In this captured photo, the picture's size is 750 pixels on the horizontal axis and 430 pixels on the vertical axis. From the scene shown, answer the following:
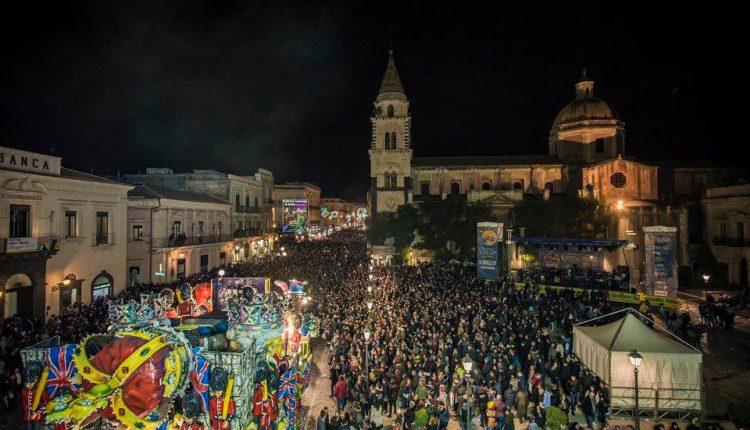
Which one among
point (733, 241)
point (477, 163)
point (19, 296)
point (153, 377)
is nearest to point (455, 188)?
point (477, 163)

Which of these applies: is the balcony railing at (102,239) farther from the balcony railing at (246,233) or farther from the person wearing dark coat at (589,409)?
the person wearing dark coat at (589,409)

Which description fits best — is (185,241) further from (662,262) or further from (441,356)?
(662,262)

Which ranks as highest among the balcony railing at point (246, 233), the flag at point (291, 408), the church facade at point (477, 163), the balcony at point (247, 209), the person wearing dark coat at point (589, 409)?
the church facade at point (477, 163)

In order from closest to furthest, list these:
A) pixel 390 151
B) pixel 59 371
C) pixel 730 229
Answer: pixel 59 371, pixel 730 229, pixel 390 151

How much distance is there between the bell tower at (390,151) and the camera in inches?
1836

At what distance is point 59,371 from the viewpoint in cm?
714

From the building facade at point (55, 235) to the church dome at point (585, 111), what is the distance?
1881 inches

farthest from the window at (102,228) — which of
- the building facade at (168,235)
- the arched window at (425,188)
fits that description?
the arched window at (425,188)

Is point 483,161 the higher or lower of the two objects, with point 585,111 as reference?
lower

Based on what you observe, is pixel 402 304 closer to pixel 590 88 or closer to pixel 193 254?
pixel 193 254

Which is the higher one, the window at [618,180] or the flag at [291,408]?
the window at [618,180]

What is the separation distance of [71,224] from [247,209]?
24.1m

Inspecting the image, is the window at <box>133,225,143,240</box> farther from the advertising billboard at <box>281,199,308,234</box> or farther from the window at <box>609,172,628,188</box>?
the window at <box>609,172,628,188</box>

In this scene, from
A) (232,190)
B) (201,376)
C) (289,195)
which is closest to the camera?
(201,376)
